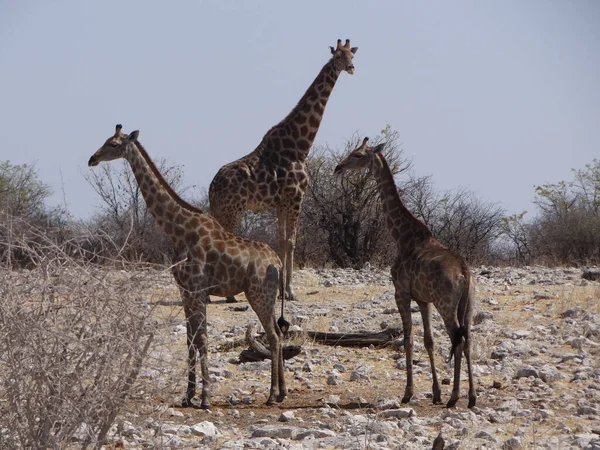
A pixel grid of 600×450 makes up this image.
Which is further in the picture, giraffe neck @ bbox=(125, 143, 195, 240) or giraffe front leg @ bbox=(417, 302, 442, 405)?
giraffe neck @ bbox=(125, 143, 195, 240)

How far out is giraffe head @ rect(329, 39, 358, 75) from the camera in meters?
13.9

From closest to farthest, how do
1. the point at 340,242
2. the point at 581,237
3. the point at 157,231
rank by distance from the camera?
the point at 157,231
the point at 340,242
the point at 581,237

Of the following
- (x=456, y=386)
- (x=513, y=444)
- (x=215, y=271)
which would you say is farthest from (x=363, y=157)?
(x=513, y=444)

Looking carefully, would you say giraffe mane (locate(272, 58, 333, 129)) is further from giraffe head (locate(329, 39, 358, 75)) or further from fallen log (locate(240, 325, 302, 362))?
fallen log (locate(240, 325, 302, 362))

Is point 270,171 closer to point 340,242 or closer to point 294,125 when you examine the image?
point 294,125

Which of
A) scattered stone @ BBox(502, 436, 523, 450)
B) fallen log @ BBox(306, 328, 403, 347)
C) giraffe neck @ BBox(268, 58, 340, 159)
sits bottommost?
scattered stone @ BBox(502, 436, 523, 450)

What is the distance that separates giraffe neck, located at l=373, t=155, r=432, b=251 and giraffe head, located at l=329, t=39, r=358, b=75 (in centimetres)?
395

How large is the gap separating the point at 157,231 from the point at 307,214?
12.2ft

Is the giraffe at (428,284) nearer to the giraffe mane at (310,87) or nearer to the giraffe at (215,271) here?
the giraffe at (215,271)

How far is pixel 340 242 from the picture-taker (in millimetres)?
20828

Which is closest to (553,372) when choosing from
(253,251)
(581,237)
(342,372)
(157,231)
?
(342,372)

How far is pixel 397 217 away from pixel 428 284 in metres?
1.29

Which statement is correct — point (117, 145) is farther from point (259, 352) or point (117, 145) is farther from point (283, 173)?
point (283, 173)

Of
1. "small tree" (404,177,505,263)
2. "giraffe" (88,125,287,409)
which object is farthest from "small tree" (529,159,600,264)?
"giraffe" (88,125,287,409)
